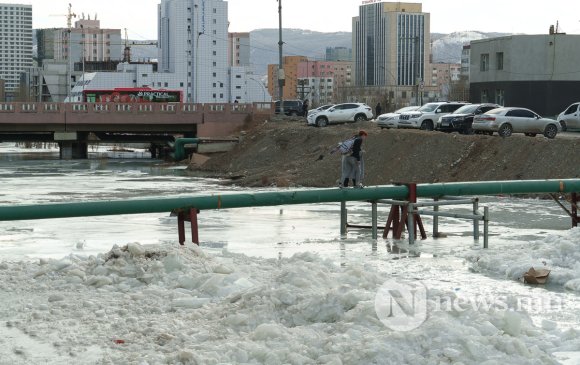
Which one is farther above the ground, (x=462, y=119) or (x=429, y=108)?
(x=429, y=108)

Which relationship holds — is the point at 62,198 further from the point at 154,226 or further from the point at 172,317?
the point at 172,317

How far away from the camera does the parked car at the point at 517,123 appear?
43.9 meters

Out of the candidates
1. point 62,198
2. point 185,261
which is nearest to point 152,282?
point 185,261

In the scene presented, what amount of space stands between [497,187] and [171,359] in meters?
12.7

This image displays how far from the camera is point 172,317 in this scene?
10.7 m

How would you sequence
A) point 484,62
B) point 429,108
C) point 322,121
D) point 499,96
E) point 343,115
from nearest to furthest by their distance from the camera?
point 429,108 → point 322,121 → point 343,115 → point 499,96 → point 484,62

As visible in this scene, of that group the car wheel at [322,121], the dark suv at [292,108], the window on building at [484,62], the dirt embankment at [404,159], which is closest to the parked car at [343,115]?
the car wheel at [322,121]

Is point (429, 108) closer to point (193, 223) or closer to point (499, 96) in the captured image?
point (499, 96)

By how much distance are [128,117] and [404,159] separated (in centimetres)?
3933

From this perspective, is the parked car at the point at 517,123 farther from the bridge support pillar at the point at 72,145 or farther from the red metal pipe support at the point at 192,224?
the bridge support pillar at the point at 72,145

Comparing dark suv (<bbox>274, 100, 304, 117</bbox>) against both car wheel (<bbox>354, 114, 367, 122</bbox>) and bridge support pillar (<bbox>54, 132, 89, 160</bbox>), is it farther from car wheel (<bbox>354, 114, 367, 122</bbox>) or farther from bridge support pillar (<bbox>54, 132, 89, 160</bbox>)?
car wheel (<bbox>354, 114, 367, 122</bbox>)

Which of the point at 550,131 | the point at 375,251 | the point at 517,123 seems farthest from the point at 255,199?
the point at 550,131

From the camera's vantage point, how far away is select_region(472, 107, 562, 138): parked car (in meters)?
43.9

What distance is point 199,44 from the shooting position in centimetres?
16612
